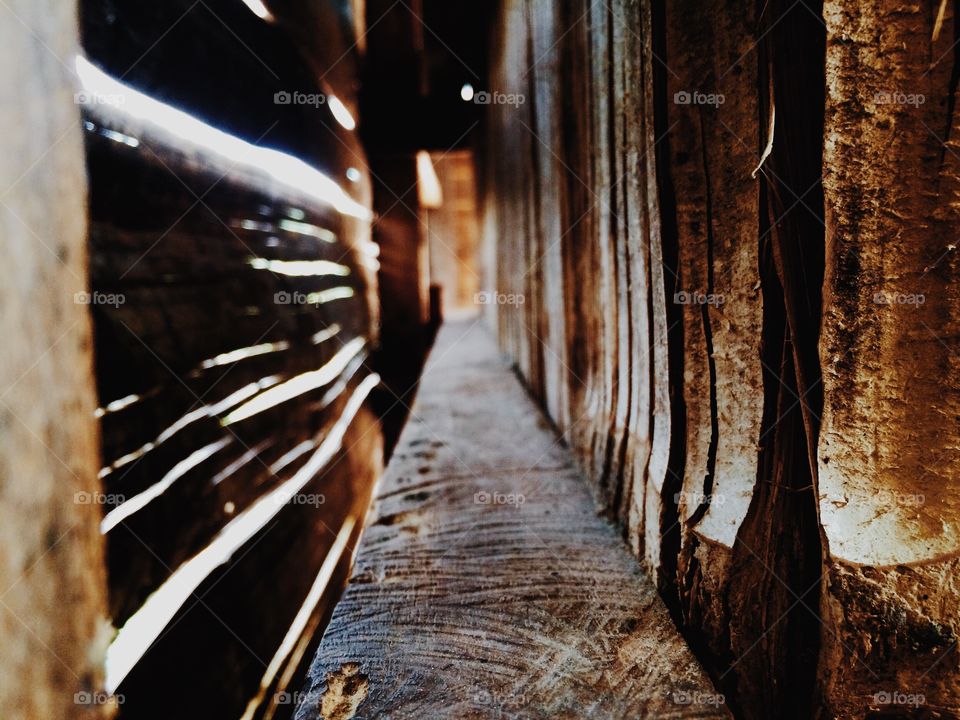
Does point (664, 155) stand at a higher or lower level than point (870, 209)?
higher

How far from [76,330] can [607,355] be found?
4.37 feet

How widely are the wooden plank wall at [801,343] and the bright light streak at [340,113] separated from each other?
4.41 metres

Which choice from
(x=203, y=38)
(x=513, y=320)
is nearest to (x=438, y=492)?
(x=513, y=320)

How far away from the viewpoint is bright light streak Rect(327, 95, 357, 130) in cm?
453

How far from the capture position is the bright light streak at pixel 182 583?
152 cm

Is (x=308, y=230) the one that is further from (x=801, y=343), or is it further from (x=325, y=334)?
(x=801, y=343)

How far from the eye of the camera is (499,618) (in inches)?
26.5

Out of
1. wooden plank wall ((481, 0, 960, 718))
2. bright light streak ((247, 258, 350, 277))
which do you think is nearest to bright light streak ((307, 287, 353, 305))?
bright light streak ((247, 258, 350, 277))

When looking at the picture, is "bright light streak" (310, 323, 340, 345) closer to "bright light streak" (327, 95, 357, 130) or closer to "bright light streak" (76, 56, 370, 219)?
"bright light streak" (76, 56, 370, 219)

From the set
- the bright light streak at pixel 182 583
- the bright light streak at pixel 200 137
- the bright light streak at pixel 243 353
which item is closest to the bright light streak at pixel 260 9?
the bright light streak at pixel 200 137

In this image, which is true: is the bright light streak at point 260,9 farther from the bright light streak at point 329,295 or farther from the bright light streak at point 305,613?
the bright light streak at point 305,613

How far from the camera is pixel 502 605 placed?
699mm

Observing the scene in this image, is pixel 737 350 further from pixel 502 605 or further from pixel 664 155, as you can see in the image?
pixel 502 605

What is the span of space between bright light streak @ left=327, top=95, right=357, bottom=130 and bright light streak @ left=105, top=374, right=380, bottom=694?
10.1 ft
